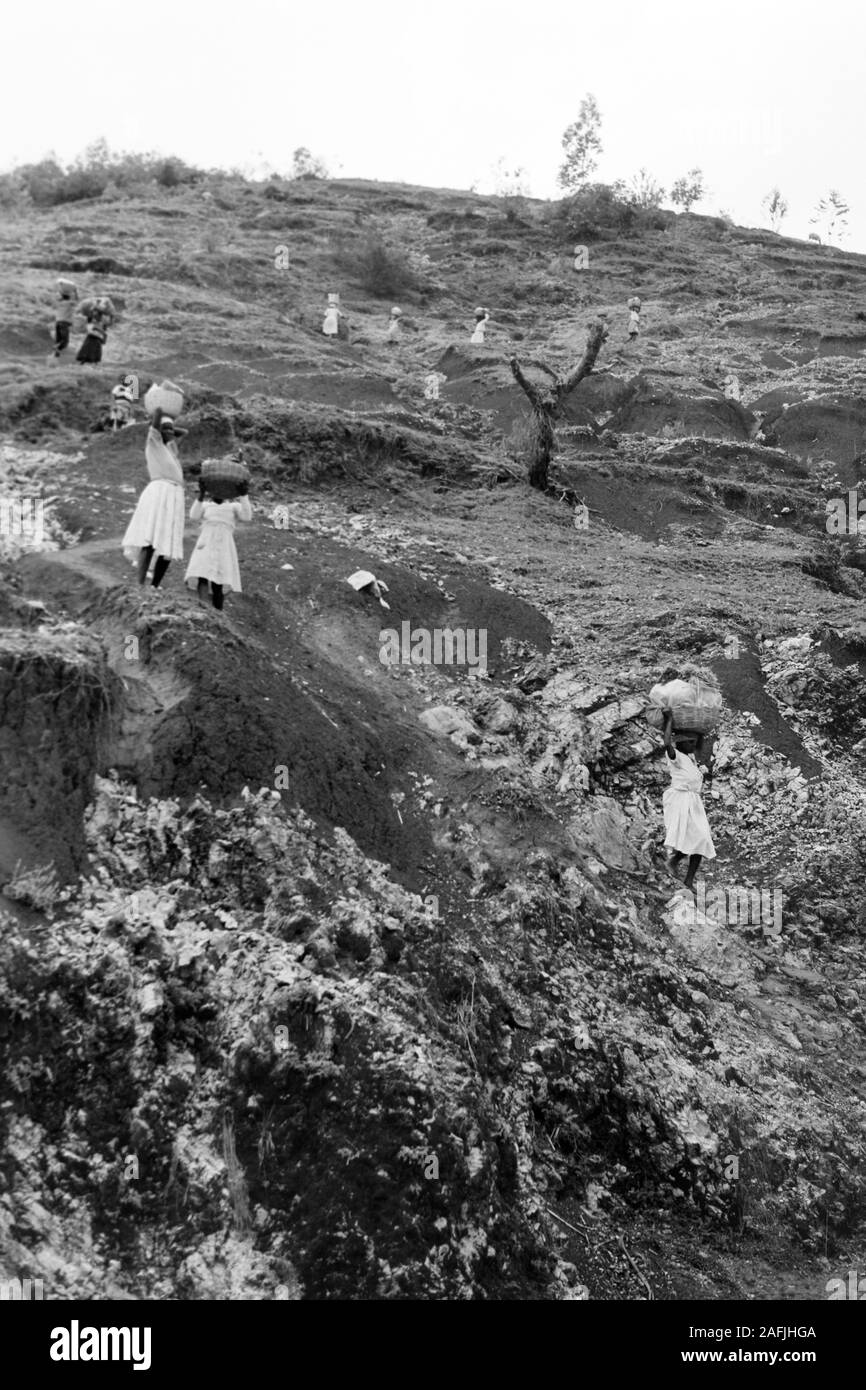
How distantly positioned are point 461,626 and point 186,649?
444cm

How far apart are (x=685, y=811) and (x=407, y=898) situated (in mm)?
2713

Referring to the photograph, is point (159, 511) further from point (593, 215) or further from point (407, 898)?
point (593, 215)

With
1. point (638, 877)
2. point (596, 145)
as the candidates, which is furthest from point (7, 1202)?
point (596, 145)

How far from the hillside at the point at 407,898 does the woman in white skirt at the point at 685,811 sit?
419 mm

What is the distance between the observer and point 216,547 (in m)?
9.92

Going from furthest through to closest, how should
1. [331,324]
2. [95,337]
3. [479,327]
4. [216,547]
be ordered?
[479,327], [331,324], [95,337], [216,547]

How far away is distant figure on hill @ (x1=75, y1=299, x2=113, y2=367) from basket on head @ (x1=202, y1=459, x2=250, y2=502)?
961cm

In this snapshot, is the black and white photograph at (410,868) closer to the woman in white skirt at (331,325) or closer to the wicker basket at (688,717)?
the wicker basket at (688,717)

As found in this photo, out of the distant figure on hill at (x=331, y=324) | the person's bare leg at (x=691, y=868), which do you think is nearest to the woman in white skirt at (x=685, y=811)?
the person's bare leg at (x=691, y=868)

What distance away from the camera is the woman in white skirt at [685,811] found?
31.0 ft

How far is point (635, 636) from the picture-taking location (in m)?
12.8

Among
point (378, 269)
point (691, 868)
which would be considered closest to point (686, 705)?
point (691, 868)

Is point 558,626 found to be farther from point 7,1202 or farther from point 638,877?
point 7,1202

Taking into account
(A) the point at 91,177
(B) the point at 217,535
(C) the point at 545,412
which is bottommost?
(B) the point at 217,535
